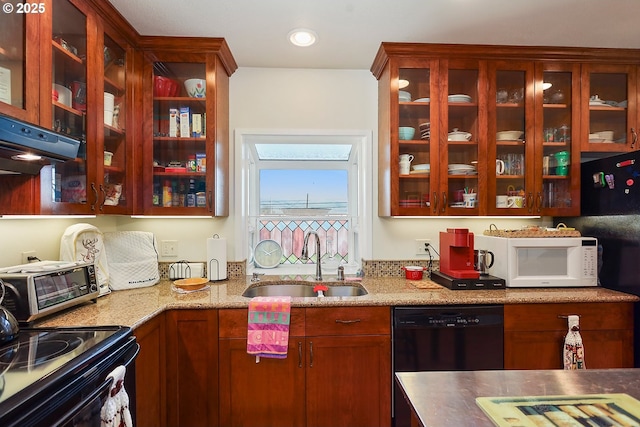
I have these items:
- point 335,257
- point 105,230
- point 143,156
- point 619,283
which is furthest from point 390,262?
point 105,230

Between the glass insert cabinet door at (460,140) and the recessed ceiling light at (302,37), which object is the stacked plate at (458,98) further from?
the recessed ceiling light at (302,37)

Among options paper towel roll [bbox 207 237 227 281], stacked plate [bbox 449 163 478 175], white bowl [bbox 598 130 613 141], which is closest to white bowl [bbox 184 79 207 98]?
paper towel roll [bbox 207 237 227 281]

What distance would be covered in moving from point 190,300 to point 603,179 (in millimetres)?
2628

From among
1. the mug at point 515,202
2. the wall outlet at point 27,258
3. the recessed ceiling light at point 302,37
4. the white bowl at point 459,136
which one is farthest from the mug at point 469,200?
the wall outlet at point 27,258

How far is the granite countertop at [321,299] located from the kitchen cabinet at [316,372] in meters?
0.06

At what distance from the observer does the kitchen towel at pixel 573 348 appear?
5.74ft

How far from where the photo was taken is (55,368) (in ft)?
3.07

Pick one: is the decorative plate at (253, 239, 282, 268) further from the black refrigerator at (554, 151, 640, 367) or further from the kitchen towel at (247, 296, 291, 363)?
the black refrigerator at (554, 151, 640, 367)

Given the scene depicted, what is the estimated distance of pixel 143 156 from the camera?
204 centimetres

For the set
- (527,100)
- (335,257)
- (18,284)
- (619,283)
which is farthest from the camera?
(335,257)

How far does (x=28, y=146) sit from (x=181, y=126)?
1.12 meters

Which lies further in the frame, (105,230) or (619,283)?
(105,230)

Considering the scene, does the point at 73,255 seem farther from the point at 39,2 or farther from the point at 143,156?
the point at 39,2

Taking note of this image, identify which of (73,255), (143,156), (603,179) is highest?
(143,156)
